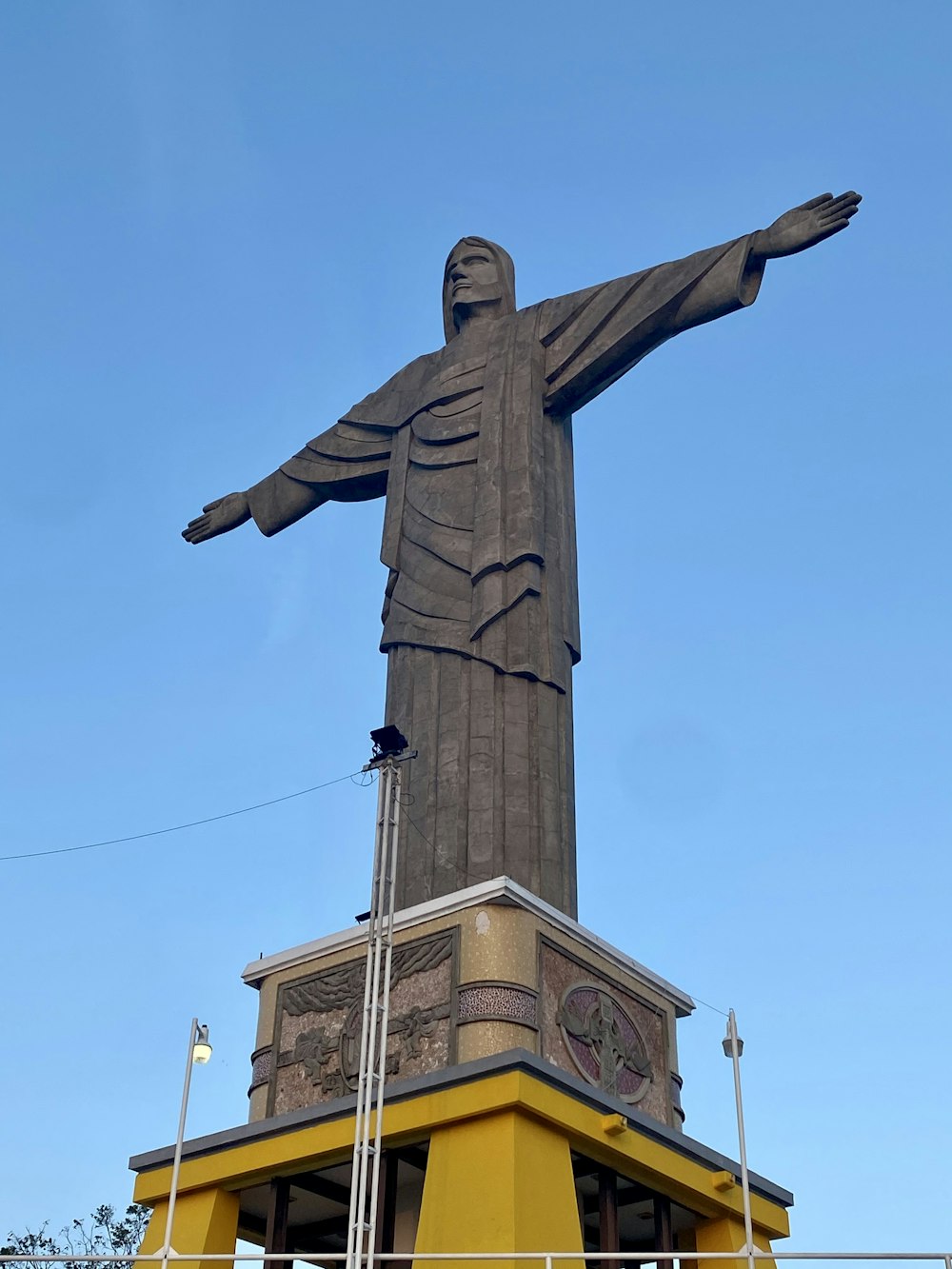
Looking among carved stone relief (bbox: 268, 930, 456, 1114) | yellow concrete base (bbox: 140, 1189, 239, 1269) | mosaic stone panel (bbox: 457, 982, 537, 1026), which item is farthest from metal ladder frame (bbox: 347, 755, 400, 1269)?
yellow concrete base (bbox: 140, 1189, 239, 1269)

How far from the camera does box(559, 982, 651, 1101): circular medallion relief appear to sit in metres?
13.3

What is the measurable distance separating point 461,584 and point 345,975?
4138 millimetres

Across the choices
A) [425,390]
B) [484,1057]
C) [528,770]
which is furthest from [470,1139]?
[425,390]

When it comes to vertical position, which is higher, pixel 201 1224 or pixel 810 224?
pixel 810 224

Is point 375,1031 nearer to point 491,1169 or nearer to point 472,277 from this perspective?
point 491,1169

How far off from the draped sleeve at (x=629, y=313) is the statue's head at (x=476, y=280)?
0.86 m

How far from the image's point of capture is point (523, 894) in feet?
44.0

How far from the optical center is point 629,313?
17.0 metres

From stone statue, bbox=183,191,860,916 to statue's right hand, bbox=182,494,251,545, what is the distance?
104 centimetres

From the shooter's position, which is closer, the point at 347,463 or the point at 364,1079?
the point at 364,1079

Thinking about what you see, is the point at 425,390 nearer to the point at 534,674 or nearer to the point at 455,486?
the point at 455,486

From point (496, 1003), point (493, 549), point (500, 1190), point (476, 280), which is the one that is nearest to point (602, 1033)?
point (496, 1003)

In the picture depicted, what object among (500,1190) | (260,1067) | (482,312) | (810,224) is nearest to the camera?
(500,1190)

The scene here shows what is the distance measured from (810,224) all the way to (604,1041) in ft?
26.2
